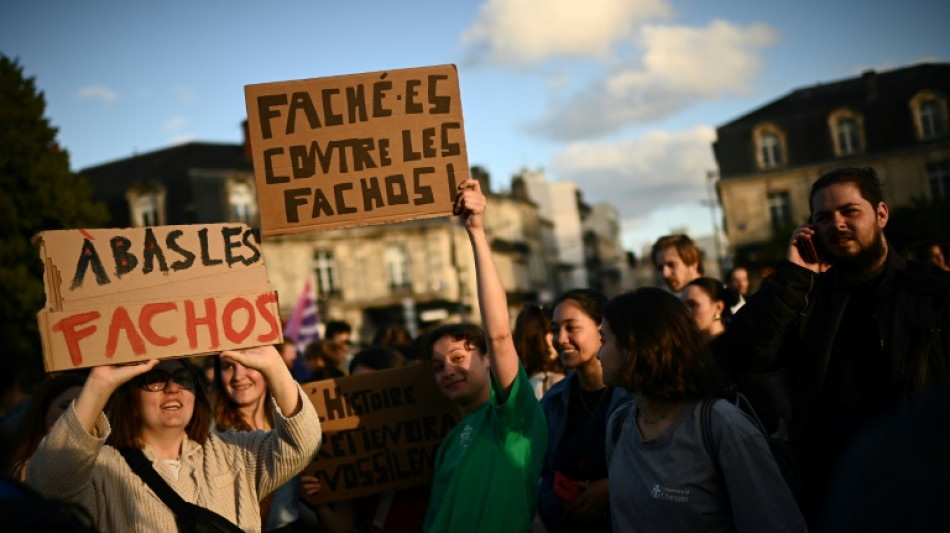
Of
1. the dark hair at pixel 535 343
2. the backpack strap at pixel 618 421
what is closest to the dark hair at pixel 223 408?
the dark hair at pixel 535 343

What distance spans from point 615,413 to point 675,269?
3487mm

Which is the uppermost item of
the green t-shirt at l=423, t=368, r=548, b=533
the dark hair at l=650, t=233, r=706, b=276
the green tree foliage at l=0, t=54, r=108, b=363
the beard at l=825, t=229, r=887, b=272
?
→ the green tree foliage at l=0, t=54, r=108, b=363

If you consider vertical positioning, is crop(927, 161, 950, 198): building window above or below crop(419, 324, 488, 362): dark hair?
above

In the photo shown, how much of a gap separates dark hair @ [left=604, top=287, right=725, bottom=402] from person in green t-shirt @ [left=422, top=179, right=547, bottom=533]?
509mm

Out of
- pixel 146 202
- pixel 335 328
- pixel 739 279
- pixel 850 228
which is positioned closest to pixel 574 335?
pixel 850 228

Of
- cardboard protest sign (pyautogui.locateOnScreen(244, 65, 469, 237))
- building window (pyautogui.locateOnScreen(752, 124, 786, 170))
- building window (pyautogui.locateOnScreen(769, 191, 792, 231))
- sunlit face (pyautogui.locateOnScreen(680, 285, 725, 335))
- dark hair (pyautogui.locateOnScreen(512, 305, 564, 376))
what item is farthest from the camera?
building window (pyautogui.locateOnScreen(752, 124, 786, 170))

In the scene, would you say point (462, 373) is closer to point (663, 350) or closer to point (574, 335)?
point (574, 335)

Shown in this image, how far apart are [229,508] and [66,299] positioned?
1.11 metres

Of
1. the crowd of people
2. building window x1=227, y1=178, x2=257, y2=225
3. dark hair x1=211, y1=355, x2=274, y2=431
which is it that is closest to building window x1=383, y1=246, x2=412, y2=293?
building window x1=227, y1=178, x2=257, y2=225

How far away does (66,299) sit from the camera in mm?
3566

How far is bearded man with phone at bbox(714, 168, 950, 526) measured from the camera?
3.34m

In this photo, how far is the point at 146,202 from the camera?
43000 mm

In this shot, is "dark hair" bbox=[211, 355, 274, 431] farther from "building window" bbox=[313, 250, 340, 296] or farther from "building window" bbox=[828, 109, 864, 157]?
"building window" bbox=[828, 109, 864, 157]

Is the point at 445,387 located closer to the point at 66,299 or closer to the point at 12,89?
the point at 66,299
